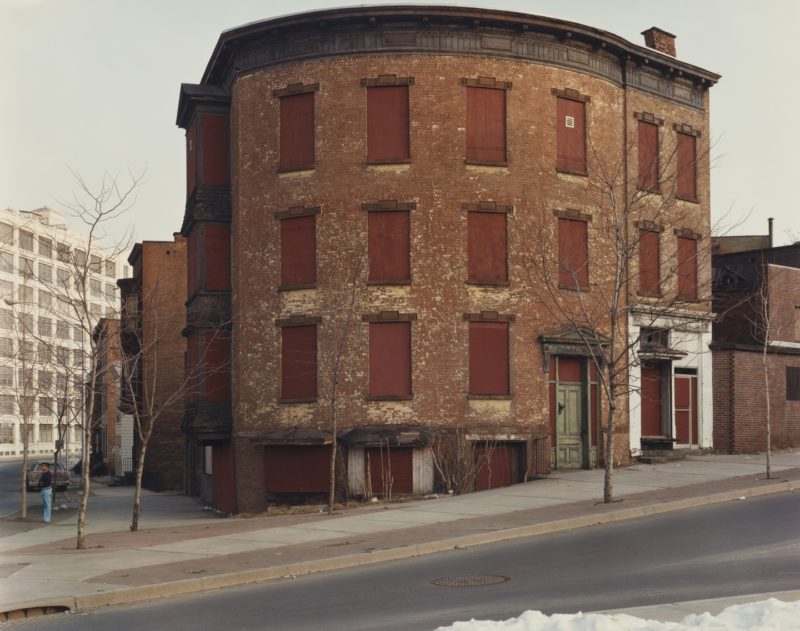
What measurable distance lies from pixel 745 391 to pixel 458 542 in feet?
67.6

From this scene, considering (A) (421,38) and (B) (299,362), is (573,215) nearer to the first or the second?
(A) (421,38)

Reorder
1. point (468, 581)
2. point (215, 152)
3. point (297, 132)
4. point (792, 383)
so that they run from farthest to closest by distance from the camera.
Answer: point (792, 383)
point (215, 152)
point (297, 132)
point (468, 581)

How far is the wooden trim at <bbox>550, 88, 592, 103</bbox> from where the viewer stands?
31.0m

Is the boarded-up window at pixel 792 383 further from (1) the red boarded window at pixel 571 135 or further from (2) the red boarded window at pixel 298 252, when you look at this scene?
(2) the red boarded window at pixel 298 252

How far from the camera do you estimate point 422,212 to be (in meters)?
29.6

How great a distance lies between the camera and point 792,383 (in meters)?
37.1

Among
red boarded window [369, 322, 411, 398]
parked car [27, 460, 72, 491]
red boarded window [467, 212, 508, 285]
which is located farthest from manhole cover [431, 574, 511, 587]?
parked car [27, 460, 72, 491]

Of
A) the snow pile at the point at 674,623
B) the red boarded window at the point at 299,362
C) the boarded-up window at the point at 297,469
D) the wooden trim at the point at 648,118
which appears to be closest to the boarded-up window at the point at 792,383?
the wooden trim at the point at 648,118

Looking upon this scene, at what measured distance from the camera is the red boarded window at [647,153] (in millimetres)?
33375

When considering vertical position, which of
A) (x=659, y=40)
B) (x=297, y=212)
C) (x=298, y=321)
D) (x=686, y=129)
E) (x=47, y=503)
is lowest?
(x=47, y=503)

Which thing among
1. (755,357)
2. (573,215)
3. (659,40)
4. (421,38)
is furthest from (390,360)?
(659,40)

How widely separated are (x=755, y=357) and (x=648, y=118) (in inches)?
356

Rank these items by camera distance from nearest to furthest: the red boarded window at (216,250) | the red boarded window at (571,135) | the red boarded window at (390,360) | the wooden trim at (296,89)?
the red boarded window at (390,360) → the wooden trim at (296,89) → the red boarded window at (571,135) → the red boarded window at (216,250)

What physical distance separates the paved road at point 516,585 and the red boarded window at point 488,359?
11946 millimetres
